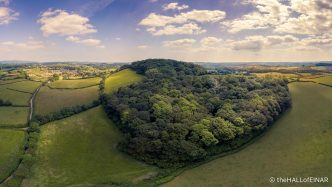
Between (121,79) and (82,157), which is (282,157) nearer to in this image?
(82,157)

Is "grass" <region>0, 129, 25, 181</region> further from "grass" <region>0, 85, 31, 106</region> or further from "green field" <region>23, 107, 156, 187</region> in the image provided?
"grass" <region>0, 85, 31, 106</region>

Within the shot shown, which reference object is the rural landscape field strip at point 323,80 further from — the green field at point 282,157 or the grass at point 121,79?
the grass at point 121,79

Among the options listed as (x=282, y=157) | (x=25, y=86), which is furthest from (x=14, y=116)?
(x=282, y=157)

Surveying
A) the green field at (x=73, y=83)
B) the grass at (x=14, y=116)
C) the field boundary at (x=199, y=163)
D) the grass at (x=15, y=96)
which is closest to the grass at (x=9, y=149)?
the grass at (x=14, y=116)

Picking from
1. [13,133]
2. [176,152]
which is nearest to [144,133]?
[176,152]

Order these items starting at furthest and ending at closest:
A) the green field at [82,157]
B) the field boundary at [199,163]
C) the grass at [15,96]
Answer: the grass at [15,96] < the green field at [82,157] < the field boundary at [199,163]

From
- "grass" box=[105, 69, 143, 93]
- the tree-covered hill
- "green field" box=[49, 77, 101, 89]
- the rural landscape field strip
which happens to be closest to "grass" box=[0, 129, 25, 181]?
the tree-covered hill
